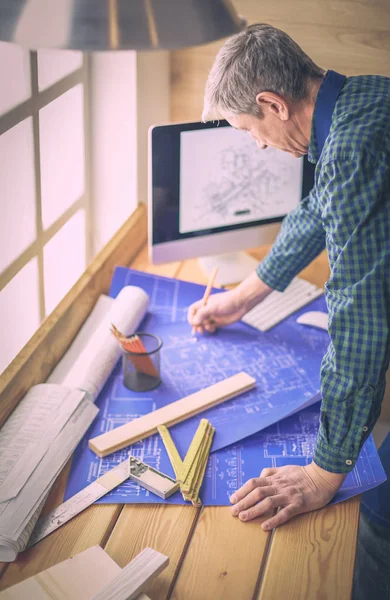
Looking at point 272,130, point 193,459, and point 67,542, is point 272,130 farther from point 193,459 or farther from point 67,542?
point 67,542

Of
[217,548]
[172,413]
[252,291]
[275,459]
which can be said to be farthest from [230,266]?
[217,548]

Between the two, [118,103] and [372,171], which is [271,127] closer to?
[372,171]

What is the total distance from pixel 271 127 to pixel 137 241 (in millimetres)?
967

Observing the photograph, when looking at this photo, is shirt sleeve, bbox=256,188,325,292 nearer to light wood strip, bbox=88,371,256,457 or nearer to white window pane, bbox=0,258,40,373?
light wood strip, bbox=88,371,256,457

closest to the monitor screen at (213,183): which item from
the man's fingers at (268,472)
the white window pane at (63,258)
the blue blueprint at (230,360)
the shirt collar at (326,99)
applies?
the blue blueprint at (230,360)

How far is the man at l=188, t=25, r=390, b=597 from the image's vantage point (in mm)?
1180

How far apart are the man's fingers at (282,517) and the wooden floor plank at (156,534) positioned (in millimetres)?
127

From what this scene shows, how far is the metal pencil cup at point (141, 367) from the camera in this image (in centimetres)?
161

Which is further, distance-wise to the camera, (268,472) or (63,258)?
(63,258)

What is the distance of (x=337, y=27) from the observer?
207 cm

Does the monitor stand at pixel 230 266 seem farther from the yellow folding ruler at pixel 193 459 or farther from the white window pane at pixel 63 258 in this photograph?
the yellow folding ruler at pixel 193 459

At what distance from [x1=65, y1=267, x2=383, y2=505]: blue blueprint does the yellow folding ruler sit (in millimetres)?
16

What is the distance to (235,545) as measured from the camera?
1234mm

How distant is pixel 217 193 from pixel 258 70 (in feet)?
2.36
